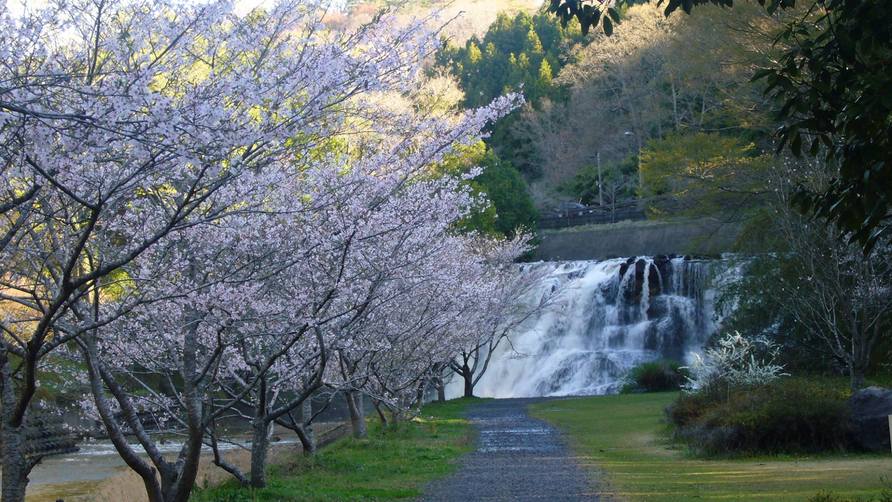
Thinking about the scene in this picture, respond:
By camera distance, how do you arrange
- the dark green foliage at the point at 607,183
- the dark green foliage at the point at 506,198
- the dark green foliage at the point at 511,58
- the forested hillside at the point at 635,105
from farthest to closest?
the dark green foliage at the point at 511,58, the dark green foliage at the point at 607,183, the dark green foliage at the point at 506,198, the forested hillside at the point at 635,105

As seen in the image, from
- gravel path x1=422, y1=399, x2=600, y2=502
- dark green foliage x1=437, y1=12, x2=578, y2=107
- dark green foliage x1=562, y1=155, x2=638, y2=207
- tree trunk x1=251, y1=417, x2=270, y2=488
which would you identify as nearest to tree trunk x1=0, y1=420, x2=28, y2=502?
tree trunk x1=251, y1=417, x2=270, y2=488

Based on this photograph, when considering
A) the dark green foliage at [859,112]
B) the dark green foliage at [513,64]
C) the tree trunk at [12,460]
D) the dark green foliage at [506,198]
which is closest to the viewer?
the dark green foliage at [859,112]

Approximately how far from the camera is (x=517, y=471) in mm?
13961

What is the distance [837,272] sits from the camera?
1908 centimetres

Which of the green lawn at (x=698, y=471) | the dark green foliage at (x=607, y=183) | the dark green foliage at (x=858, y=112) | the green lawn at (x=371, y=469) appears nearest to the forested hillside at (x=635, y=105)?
the dark green foliage at (x=607, y=183)

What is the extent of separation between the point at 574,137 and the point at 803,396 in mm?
43953

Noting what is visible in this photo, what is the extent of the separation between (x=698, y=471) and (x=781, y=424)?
2.25 metres

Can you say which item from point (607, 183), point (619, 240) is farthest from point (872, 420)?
point (607, 183)

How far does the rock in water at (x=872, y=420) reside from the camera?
14.2 m

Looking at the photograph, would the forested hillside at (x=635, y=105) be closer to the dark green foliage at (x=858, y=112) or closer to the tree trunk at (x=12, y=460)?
the dark green foliage at (x=858, y=112)

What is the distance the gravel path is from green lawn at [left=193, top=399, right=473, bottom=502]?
1.15 ft

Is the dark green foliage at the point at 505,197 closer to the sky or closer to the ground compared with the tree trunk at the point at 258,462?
closer to the sky

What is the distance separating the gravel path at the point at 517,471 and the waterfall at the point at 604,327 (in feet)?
40.2

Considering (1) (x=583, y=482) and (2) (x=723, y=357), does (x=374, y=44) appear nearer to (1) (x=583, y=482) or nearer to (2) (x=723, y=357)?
(1) (x=583, y=482)
